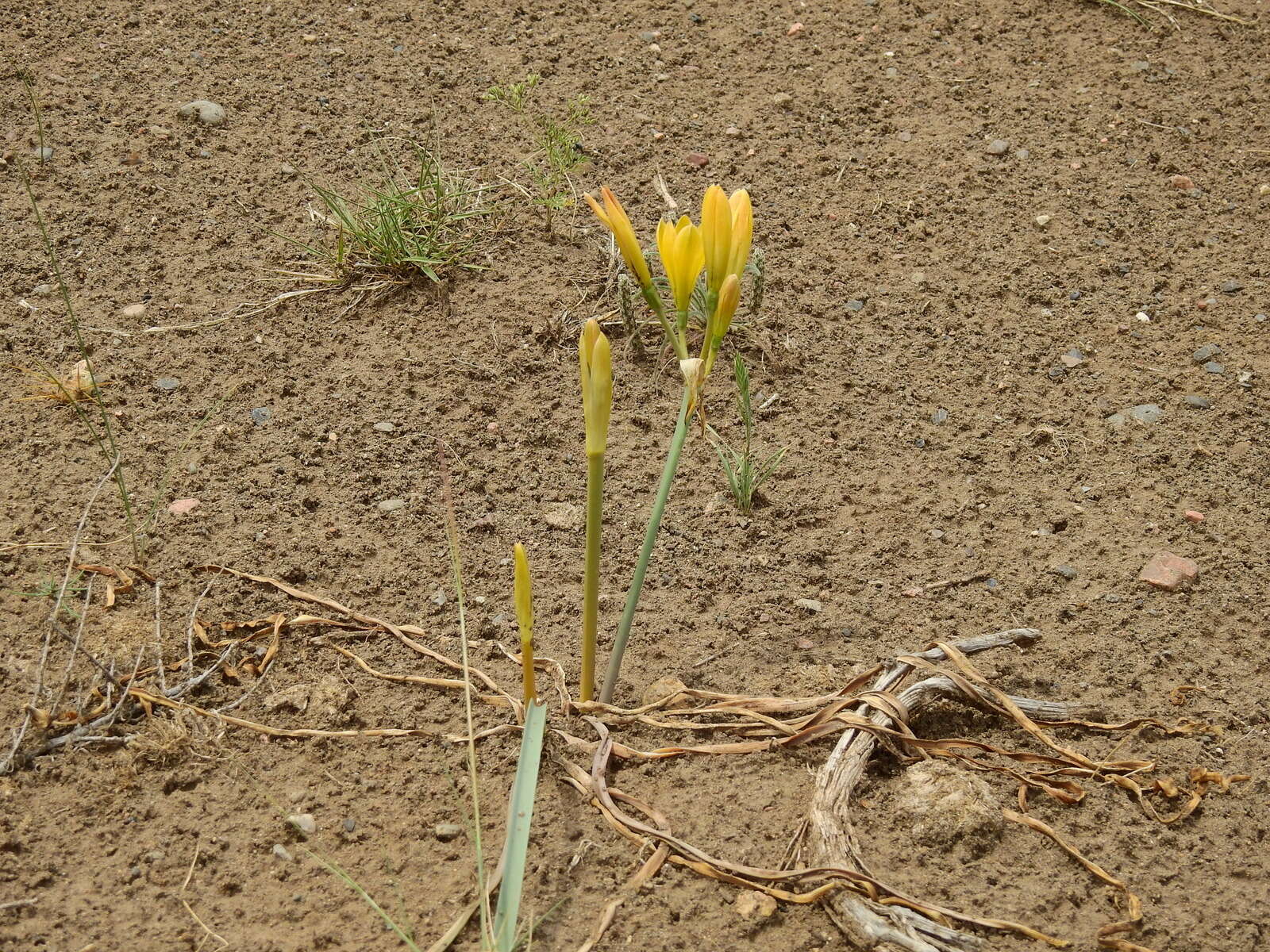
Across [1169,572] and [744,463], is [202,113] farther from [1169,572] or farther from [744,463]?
[1169,572]

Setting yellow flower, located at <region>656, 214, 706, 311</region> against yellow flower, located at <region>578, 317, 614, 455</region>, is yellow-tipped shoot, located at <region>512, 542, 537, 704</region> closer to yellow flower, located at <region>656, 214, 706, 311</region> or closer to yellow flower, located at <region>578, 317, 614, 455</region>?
yellow flower, located at <region>578, 317, 614, 455</region>

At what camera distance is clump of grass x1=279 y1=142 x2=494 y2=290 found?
282 centimetres

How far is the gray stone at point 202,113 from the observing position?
10.8ft

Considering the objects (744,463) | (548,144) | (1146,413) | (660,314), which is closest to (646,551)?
(660,314)

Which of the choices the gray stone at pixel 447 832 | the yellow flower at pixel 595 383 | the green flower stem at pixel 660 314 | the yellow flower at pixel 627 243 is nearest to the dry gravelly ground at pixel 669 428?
the gray stone at pixel 447 832

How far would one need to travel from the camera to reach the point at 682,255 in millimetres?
1527

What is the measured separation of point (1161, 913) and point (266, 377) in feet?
Answer: 6.73

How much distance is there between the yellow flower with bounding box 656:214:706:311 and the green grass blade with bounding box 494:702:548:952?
61 centimetres

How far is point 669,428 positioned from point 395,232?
858mm

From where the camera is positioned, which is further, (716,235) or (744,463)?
(744,463)

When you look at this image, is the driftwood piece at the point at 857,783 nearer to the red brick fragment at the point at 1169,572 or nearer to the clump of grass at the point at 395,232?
the red brick fragment at the point at 1169,572

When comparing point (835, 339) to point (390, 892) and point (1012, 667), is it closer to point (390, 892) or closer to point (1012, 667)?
point (1012, 667)

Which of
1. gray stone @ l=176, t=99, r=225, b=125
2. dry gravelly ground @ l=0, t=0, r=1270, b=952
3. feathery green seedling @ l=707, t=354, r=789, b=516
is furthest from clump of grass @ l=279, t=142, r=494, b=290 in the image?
feathery green seedling @ l=707, t=354, r=789, b=516

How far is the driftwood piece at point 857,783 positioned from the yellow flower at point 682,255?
2.44ft
